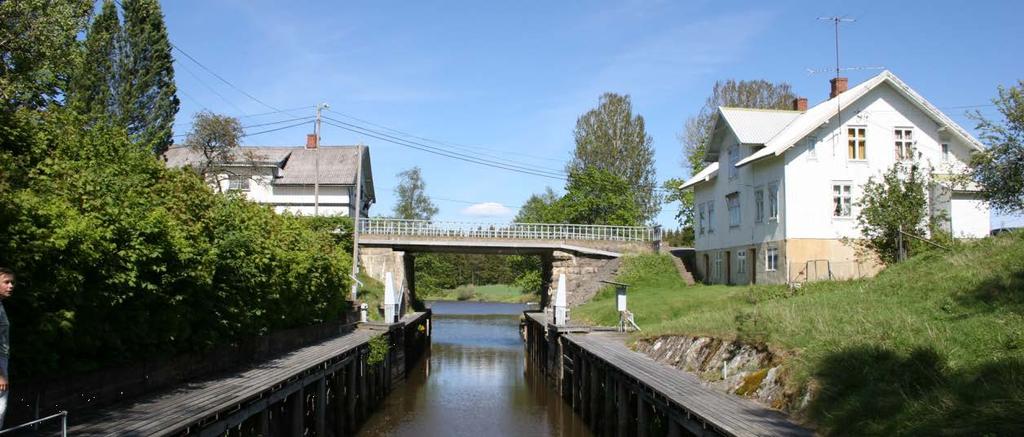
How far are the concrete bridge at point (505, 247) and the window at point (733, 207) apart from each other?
27.9 feet

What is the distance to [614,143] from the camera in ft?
206

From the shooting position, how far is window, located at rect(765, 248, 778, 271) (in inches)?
1245

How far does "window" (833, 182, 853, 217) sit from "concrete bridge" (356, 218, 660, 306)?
14986 millimetres

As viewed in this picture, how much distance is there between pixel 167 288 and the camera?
41.9 feet

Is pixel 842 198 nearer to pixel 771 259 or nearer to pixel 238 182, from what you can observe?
pixel 771 259

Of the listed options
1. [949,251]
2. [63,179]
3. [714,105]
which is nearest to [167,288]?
[63,179]

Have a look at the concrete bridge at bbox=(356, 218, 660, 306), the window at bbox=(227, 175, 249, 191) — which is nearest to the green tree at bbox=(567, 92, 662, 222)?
the concrete bridge at bbox=(356, 218, 660, 306)

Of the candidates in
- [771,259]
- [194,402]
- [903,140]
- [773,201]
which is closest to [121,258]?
[194,402]

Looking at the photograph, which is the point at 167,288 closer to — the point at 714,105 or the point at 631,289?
the point at 631,289

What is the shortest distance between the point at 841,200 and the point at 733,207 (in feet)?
21.6

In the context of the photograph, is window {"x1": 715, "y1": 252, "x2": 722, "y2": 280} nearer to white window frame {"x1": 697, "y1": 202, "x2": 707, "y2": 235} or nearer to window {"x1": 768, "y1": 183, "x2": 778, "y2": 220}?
white window frame {"x1": 697, "y1": 202, "x2": 707, "y2": 235}

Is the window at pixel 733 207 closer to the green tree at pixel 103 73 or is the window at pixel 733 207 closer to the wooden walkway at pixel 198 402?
the wooden walkway at pixel 198 402

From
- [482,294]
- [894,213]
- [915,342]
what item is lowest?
[482,294]

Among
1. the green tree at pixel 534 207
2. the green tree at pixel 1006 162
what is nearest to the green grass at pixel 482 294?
the green tree at pixel 534 207
